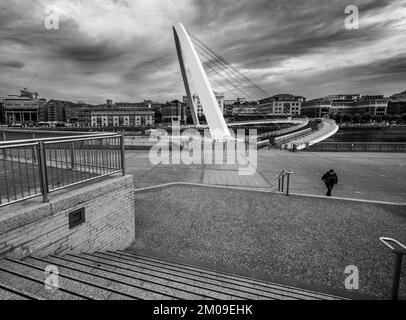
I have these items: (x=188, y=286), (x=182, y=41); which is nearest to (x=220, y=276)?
(x=188, y=286)

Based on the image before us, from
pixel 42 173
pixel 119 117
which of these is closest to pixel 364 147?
pixel 42 173

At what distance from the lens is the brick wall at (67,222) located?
273 centimetres

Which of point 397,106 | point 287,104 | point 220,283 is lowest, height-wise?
point 220,283

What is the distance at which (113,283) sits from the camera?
2537mm

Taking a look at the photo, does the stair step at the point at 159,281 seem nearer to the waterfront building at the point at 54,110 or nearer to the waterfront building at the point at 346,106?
the waterfront building at the point at 346,106

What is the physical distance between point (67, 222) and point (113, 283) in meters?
1.43

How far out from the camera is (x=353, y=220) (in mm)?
5914

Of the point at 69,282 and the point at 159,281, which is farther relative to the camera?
the point at 159,281

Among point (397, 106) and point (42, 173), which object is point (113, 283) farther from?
point (397, 106)

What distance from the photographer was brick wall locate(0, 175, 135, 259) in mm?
2734

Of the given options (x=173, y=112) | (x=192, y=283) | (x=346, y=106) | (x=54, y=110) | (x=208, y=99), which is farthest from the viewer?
(x=54, y=110)

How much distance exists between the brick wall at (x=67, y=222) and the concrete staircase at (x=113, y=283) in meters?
0.17

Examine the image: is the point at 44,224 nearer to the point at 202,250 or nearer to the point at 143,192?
the point at 202,250
